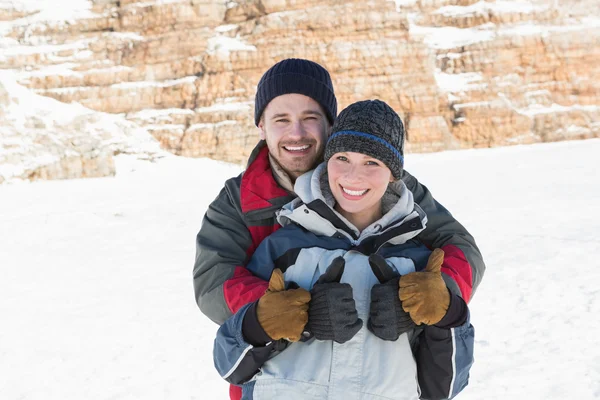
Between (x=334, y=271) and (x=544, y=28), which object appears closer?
(x=334, y=271)

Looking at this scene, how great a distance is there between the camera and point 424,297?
1836 mm

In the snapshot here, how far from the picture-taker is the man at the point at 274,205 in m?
2.20

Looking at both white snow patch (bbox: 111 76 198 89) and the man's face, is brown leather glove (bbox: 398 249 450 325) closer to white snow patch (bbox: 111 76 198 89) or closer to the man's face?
the man's face

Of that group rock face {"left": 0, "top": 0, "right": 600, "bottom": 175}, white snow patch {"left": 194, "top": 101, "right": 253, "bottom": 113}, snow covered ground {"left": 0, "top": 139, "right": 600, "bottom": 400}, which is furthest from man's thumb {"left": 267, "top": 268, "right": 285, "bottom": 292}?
white snow patch {"left": 194, "top": 101, "right": 253, "bottom": 113}

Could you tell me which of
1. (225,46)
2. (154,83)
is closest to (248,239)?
(225,46)

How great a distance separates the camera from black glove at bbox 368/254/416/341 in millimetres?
1825

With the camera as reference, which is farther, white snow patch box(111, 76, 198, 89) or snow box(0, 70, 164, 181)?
white snow patch box(111, 76, 198, 89)

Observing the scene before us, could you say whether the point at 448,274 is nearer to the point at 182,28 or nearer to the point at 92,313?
the point at 92,313

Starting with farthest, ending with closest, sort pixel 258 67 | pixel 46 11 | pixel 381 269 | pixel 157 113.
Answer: pixel 46 11
pixel 258 67
pixel 157 113
pixel 381 269

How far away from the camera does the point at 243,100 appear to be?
38.0 metres

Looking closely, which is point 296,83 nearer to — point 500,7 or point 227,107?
point 227,107

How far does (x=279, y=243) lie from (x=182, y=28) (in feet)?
132

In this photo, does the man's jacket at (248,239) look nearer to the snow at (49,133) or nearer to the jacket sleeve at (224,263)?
→ the jacket sleeve at (224,263)

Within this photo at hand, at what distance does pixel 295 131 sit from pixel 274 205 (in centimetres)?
41
